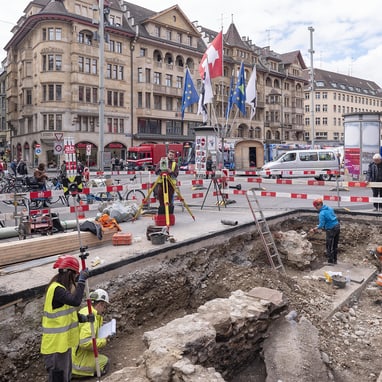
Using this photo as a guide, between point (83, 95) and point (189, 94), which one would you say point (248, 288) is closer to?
Result: point (189, 94)

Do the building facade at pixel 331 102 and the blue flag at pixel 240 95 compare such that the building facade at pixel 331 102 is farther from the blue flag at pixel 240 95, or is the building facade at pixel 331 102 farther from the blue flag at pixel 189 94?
the blue flag at pixel 240 95

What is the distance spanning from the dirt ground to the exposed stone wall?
582 millimetres

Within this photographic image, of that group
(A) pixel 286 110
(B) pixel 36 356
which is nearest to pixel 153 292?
(B) pixel 36 356

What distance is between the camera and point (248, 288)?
23.9ft

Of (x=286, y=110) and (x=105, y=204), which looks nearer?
(x=105, y=204)

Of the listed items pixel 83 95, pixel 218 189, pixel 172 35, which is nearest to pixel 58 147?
pixel 218 189

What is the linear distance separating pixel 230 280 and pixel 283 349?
247cm

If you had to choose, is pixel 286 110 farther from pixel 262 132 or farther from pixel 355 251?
pixel 355 251

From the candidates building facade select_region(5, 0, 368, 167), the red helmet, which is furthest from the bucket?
building facade select_region(5, 0, 368, 167)

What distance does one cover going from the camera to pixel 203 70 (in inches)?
641

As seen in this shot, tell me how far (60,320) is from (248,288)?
383 centimetres

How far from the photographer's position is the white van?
27.5 m

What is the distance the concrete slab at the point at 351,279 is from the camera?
7490mm

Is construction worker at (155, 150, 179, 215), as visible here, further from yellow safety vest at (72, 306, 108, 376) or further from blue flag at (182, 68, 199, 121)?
blue flag at (182, 68, 199, 121)
